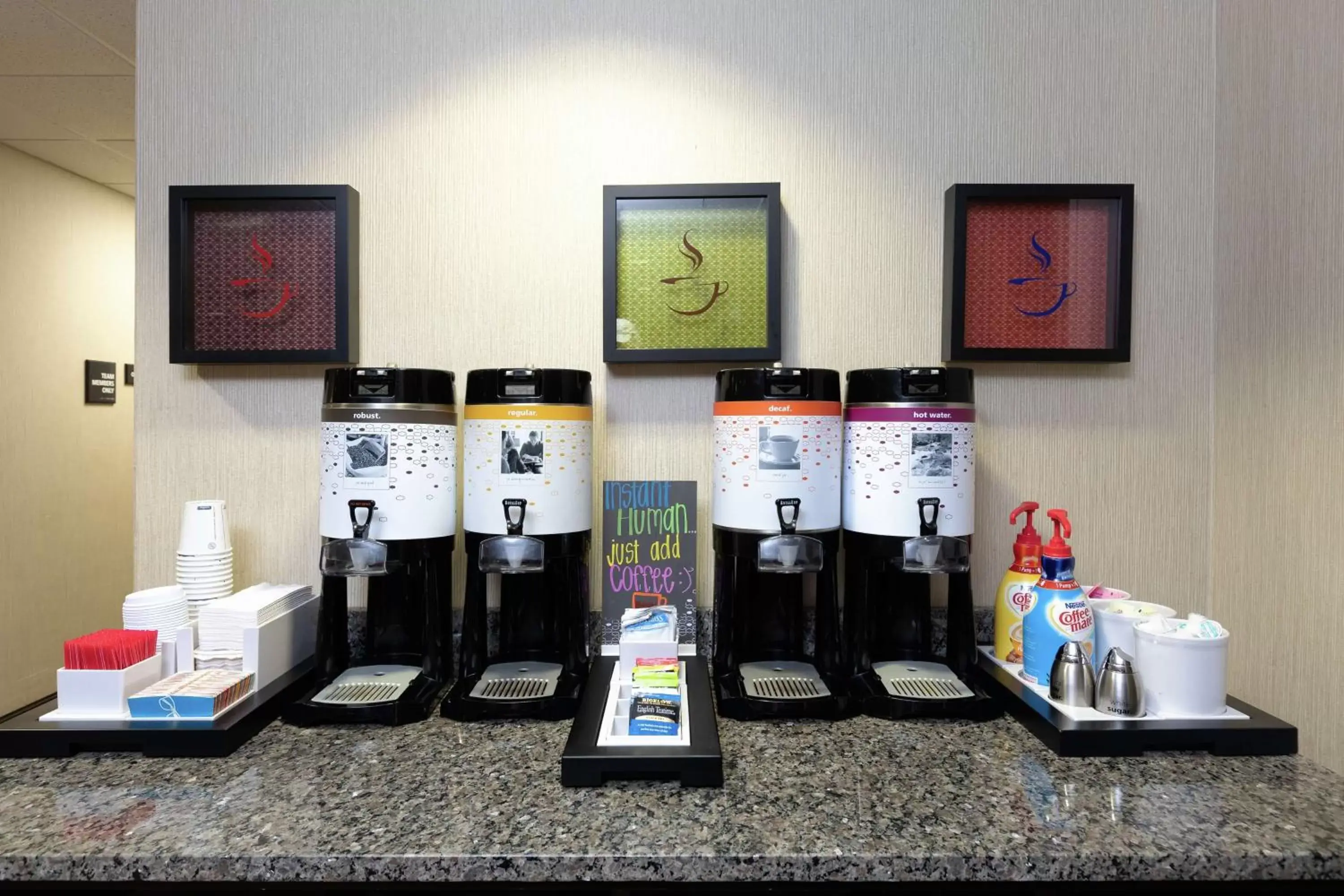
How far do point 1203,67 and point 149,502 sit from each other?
2104mm

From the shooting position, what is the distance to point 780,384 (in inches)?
46.0

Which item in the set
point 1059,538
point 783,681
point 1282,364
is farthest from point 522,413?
point 1282,364

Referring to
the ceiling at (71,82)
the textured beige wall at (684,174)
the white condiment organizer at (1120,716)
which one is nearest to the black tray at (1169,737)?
the white condiment organizer at (1120,716)

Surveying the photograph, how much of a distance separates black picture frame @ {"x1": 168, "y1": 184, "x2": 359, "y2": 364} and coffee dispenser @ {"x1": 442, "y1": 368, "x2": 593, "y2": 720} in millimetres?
353

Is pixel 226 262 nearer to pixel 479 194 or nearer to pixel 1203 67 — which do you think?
pixel 479 194

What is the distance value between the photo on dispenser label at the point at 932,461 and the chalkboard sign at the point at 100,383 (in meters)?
3.72

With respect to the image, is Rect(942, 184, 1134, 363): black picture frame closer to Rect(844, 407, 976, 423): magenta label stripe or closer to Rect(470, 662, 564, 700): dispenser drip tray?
Rect(844, 407, 976, 423): magenta label stripe

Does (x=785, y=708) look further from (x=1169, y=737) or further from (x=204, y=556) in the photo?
(x=204, y=556)

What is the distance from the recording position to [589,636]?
1377 mm

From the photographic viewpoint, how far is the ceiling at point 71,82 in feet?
6.51

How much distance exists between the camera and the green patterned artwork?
4.48 ft

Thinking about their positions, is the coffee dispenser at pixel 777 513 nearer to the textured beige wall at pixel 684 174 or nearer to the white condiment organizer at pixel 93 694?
the textured beige wall at pixel 684 174

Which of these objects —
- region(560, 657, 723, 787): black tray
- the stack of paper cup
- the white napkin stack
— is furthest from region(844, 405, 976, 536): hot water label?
the stack of paper cup

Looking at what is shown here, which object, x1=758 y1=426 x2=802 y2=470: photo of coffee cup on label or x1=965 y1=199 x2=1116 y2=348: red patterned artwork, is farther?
x1=965 y1=199 x2=1116 y2=348: red patterned artwork
